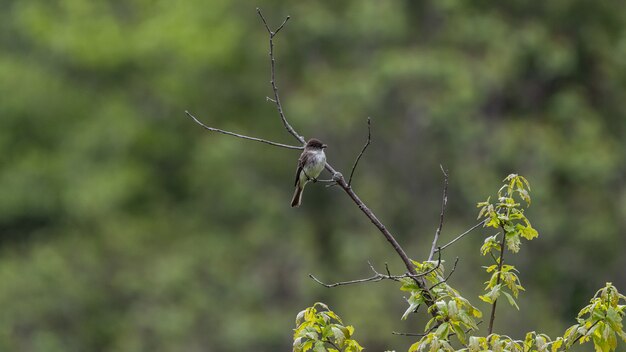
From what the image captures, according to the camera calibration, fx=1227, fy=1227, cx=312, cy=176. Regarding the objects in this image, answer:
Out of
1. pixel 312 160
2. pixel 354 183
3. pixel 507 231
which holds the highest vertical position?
pixel 354 183

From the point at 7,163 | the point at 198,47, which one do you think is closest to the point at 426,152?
the point at 198,47

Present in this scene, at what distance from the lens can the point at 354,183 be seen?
2552 cm

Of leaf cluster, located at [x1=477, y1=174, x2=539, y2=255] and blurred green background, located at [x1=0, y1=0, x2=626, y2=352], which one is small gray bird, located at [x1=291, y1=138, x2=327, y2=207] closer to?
leaf cluster, located at [x1=477, y1=174, x2=539, y2=255]

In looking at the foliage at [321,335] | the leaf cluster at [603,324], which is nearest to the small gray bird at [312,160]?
the foliage at [321,335]

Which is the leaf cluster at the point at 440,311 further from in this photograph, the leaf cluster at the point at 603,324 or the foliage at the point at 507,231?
the leaf cluster at the point at 603,324

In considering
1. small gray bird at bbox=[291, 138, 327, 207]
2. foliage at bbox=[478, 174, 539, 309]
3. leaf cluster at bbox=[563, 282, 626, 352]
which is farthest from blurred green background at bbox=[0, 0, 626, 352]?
leaf cluster at bbox=[563, 282, 626, 352]

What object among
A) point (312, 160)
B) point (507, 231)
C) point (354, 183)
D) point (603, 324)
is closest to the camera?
point (603, 324)

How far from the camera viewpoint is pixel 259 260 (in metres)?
26.7

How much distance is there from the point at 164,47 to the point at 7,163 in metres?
5.89

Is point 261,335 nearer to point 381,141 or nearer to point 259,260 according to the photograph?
point 259,260

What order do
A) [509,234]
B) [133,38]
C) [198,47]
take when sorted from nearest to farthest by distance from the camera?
1. [509,234]
2. [198,47]
3. [133,38]

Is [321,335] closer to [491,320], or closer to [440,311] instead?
[440,311]

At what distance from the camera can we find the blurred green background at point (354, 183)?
24.9 meters

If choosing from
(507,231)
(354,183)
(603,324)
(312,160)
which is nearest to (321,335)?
(507,231)
